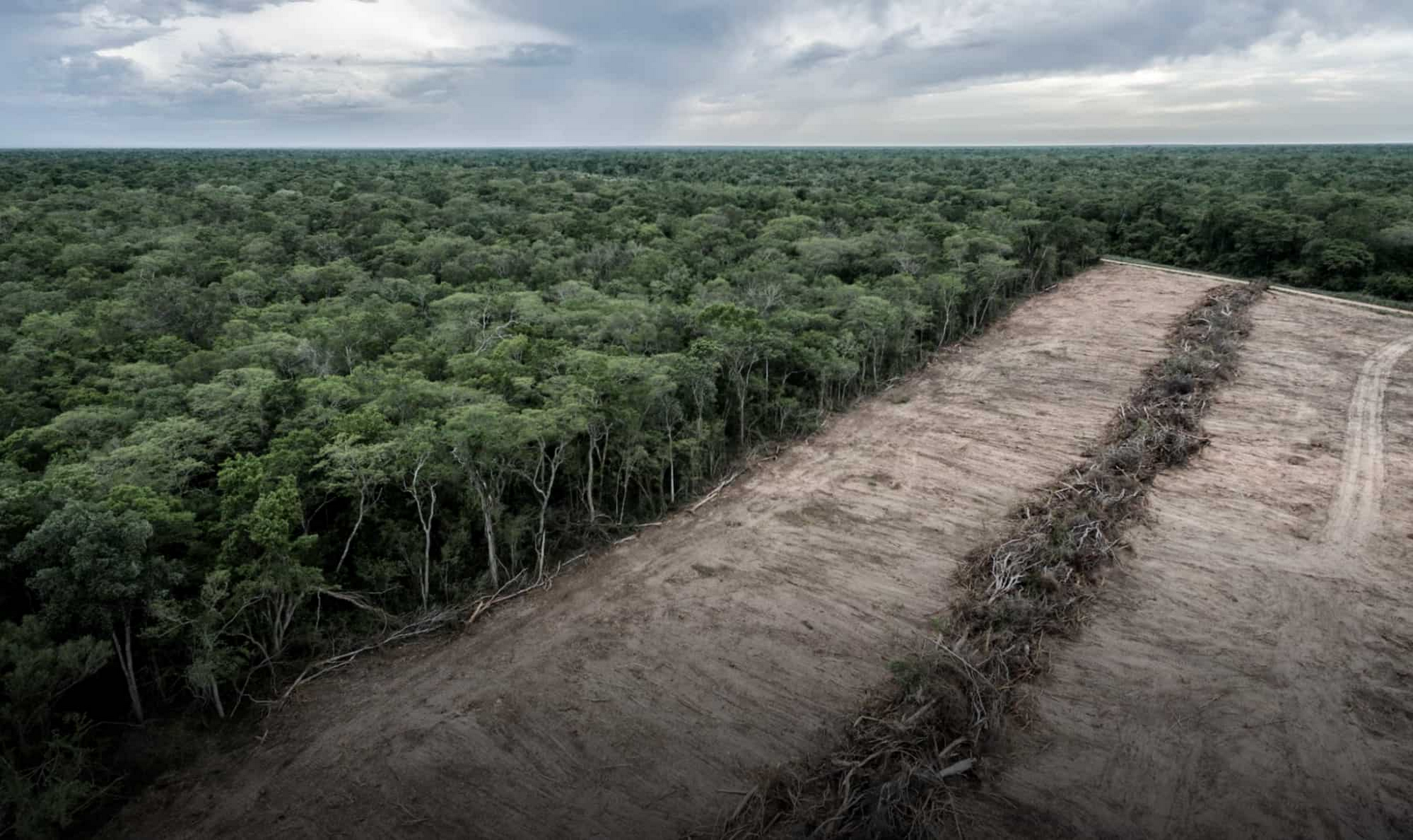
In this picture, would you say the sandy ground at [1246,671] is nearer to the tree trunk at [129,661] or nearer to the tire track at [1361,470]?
the tire track at [1361,470]

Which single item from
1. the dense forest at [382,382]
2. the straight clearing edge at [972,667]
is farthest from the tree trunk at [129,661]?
the straight clearing edge at [972,667]

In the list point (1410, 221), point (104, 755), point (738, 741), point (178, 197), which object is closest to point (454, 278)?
point (104, 755)

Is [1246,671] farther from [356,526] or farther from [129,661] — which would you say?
[129,661]

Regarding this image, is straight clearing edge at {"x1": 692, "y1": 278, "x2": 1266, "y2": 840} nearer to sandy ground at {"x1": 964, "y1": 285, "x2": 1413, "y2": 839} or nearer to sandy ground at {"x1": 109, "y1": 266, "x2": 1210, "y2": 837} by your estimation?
sandy ground at {"x1": 964, "y1": 285, "x2": 1413, "y2": 839}

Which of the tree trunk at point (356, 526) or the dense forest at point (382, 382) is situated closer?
the dense forest at point (382, 382)

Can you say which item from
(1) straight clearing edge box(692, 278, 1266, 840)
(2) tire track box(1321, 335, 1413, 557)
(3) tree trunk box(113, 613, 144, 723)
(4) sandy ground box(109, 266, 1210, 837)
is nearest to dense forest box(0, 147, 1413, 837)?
(3) tree trunk box(113, 613, 144, 723)

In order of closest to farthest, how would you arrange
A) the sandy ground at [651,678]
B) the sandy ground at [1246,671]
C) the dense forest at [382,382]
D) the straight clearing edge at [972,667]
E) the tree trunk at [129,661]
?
1. the straight clearing edge at [972,667]
2. the sandy ground at [1246,671]
3. the sandy ground at [651,678]
4. the tree trunk at [129,661]
5. the dense forest at [382,382]
